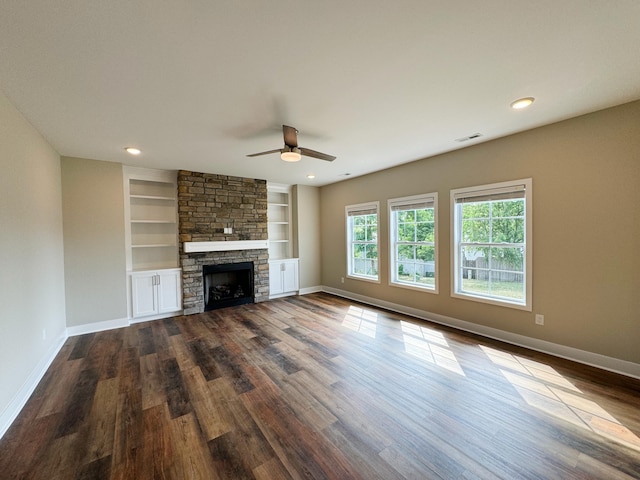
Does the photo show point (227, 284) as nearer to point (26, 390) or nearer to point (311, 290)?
point (311, 290)

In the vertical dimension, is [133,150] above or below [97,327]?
above

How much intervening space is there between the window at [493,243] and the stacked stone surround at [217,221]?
12.6 feet

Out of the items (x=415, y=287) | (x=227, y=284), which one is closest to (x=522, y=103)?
(x=415, y=287)

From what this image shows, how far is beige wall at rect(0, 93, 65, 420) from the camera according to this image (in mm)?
2174

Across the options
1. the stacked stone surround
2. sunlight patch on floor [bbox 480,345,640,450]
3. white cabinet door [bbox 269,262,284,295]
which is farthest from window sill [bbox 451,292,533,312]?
the stacked stone surround

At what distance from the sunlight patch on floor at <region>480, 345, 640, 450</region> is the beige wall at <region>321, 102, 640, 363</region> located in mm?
618

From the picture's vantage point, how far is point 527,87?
2232mm

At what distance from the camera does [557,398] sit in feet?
7.47

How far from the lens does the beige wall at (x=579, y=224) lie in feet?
8.48

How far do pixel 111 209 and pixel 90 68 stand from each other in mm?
3037

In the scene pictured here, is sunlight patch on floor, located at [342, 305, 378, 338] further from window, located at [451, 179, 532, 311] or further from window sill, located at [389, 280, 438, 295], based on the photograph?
window, located at [451, 179, 532, 311]

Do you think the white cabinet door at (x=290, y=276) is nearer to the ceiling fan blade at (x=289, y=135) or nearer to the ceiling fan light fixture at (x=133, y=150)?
the ceiling fan light fixture at (x=133, y=150)

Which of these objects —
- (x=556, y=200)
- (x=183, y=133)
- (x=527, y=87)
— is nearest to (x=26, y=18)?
(x=183, y=133)

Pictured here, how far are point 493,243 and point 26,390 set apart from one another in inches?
212
